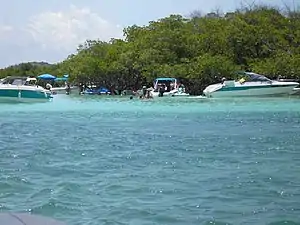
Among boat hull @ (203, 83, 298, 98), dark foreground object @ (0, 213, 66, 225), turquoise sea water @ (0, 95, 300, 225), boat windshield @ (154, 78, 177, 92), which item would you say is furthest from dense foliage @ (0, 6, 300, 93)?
dark foreground object @ (0, 213, 66, 225)

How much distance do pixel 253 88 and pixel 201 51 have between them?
40.8ft

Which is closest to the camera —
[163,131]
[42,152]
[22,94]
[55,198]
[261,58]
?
[55,198]

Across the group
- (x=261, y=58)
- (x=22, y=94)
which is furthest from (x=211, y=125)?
(x=261, y=58)

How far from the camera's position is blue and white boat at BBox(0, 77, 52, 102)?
37.5 metres

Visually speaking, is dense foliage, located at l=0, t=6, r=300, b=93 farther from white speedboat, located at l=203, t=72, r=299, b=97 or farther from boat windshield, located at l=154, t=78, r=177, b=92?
white speedboat, located at l=203, t=72, r=299, b=97

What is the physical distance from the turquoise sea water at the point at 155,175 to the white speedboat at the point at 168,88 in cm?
3068

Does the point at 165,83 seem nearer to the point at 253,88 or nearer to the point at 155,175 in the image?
the point at 253,88

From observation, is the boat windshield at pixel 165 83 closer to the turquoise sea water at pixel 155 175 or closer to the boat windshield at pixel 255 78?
the boat windshield at pixel 255 78

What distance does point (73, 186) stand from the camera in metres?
8.80

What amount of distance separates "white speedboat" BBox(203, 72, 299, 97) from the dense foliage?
438 cm

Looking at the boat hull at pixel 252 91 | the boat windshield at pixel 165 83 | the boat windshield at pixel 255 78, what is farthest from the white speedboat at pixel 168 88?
the boat windshield at pixel 255 78

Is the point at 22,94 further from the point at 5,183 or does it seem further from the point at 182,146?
the point at 5,183

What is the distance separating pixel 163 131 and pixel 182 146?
4.12 m

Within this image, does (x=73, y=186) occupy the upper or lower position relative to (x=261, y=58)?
lower
